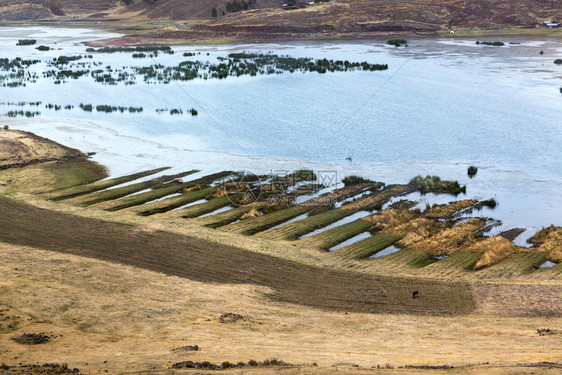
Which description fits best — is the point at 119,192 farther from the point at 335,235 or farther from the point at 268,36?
the point at 268,36

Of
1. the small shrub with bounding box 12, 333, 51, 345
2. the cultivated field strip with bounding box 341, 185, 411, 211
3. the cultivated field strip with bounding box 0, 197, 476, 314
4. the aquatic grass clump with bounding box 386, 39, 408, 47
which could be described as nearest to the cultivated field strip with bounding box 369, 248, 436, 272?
the cultivated field strip with bounding box 0, 197, 476, 314

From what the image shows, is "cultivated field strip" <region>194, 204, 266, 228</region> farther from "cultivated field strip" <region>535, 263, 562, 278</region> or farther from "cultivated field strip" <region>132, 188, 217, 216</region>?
"cultivated field strip" <region>535, 263, 562, 278</region>

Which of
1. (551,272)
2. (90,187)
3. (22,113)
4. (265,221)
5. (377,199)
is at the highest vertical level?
(22,113)

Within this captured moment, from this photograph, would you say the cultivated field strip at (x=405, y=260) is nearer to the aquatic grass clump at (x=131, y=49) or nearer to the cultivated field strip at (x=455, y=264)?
the cultivated field strip at (x=455, y=264)

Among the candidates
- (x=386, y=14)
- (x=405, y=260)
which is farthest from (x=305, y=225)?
(x=386, y=14)

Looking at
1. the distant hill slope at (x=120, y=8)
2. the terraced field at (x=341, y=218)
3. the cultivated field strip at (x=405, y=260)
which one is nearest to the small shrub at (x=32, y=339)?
the terraced field at (x=341, y=218)
